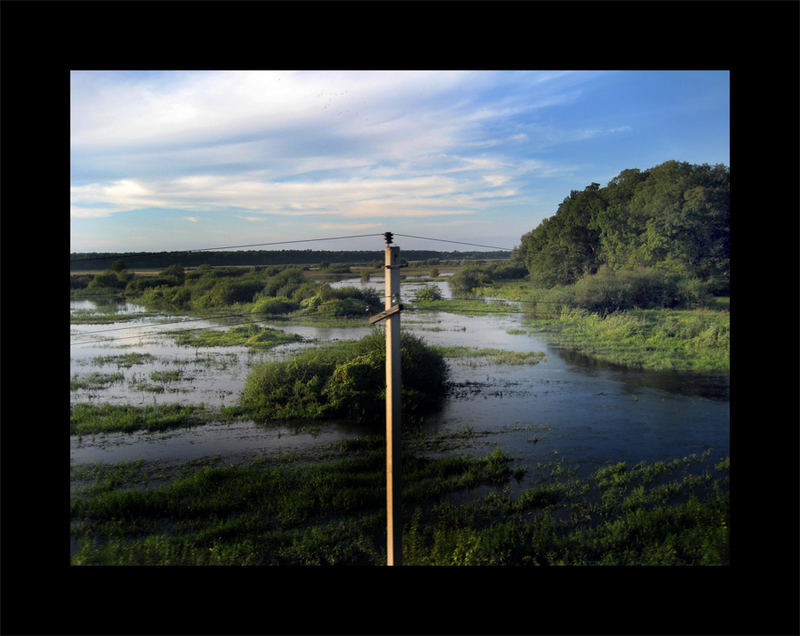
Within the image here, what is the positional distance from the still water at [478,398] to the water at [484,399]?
2 centimetres

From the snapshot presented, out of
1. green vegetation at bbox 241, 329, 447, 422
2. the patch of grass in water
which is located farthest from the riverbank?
the patch of grass in water

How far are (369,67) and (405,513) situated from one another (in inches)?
167

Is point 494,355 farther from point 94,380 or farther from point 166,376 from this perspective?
point 94,380

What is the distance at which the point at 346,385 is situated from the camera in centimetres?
796

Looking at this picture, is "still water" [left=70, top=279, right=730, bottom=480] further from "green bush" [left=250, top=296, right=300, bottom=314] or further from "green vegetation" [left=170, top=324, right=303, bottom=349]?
"green bush" [left=250, top=296, right=300, bottom=314]

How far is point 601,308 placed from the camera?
32.1 feet

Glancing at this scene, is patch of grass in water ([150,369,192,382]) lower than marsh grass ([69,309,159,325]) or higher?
lower

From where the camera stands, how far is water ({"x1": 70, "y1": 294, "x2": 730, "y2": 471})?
694cm

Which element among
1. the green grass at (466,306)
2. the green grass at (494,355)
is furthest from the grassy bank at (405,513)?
the green grass at (466,306)

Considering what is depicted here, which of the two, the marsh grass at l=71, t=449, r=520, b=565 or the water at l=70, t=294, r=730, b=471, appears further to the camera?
the water at l=70, t=294, r=730, b=471

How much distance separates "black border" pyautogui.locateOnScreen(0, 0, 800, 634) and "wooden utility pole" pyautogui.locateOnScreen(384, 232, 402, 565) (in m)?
0.66

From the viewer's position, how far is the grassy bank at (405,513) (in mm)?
4578

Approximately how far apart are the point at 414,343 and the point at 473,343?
950mm

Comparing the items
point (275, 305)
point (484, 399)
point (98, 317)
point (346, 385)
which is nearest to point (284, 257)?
point (275, 305)
